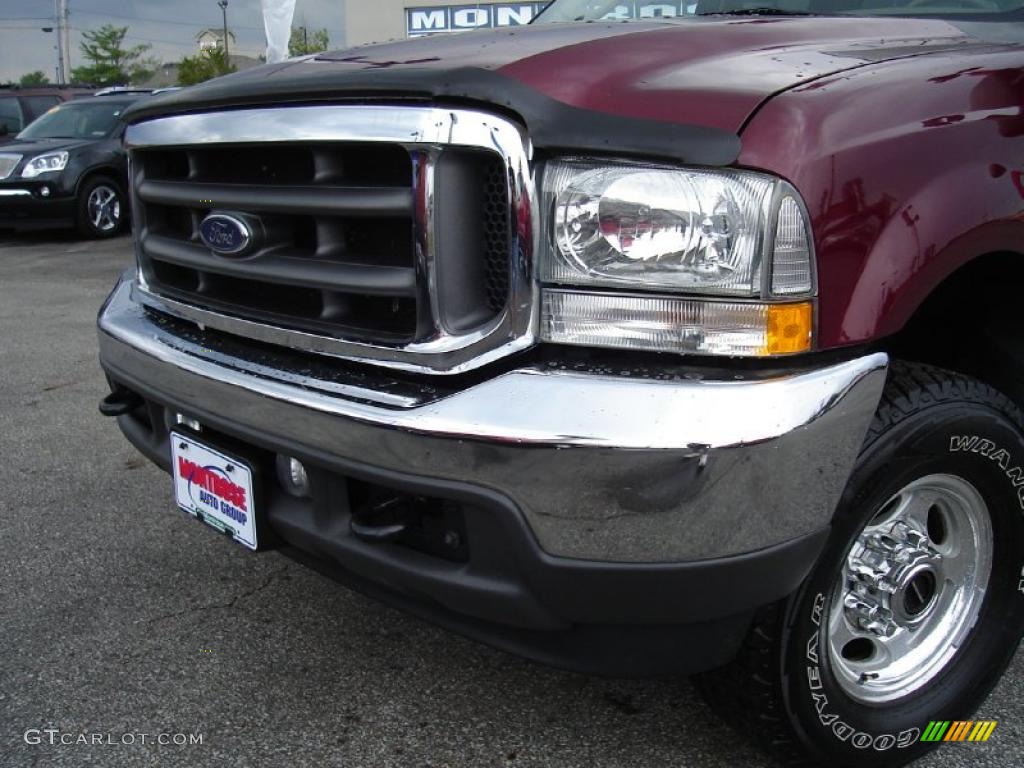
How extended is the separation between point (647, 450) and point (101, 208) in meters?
11.1

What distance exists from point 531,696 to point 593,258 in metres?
1.18

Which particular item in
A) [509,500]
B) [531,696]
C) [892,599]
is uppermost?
[509,500]

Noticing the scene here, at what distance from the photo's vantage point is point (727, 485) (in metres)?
1.54

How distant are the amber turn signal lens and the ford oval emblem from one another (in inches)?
43.6

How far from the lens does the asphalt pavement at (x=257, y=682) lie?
2.15 meters

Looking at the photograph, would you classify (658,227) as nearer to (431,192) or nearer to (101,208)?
(431,192)

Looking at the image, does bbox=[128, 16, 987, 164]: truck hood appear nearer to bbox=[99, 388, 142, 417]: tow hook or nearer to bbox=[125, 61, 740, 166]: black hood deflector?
bbox=[125, 61, 740, 166]: black hood deflector

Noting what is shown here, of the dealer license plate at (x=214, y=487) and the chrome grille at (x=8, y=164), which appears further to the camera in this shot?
the chrome grille at (x=8, y=164)

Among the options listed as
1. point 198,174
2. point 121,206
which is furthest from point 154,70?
point 198,174

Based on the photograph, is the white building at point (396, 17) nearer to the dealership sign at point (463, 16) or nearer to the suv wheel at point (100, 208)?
the dealership sign at point (463, 16)

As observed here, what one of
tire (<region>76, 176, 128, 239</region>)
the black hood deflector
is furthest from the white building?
the black hood deflector

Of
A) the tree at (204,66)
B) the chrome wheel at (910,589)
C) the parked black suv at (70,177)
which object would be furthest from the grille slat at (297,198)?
the tree at (204,66)

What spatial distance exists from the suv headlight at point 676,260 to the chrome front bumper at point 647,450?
79mm

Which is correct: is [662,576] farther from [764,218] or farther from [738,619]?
[764,218]
